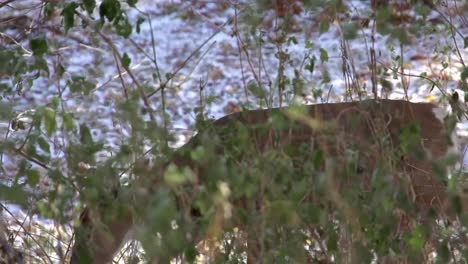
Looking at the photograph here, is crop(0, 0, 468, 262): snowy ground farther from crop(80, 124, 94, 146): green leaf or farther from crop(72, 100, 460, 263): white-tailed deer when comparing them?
crop(80, 124, 94, 146): green leaf

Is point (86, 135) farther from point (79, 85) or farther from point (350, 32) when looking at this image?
point (350, 32)

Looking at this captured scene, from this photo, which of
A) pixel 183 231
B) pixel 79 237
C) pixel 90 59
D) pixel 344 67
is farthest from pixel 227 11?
pixel 183 231

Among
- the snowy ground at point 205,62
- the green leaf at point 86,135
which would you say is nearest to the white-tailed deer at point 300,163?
the green leaf at point 86,135

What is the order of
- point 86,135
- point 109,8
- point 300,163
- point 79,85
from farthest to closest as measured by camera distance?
point 79,85 < point 300,163 < point 109,8 < point 86,135

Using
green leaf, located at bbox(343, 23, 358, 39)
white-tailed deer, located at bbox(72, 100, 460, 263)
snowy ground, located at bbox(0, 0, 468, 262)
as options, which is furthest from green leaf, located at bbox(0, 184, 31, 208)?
snowy ground, located at bbox(0, 0, 468, 262)

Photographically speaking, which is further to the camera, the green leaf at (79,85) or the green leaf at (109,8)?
the green leaf at (79,85)

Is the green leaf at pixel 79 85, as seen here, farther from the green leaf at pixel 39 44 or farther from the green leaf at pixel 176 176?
the green leaf at pixel 176 176

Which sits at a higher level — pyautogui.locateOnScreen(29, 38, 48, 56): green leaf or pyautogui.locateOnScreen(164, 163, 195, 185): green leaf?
pyautogui.locateOnScreen(29, 38, 48, 56): green leaf

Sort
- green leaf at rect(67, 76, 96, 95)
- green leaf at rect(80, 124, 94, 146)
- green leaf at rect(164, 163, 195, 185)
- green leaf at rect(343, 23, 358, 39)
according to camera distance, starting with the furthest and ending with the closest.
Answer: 1. green leaf at rect(67, 76, 96, 95)
2. green leaf at rect(80, 124, 94, 146)
3. green leaf at rect(343, 23, 358, 39)
4. green leaf at rect(164, 163, 195, 185)

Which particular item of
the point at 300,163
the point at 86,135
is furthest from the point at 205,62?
the point at 86,135

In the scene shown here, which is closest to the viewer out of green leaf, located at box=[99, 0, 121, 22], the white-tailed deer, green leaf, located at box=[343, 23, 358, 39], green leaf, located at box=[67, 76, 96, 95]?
the white-tailed deer

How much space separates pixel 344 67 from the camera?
10.0 feet

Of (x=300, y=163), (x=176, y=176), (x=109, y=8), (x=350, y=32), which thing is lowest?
(x=176, y=176)

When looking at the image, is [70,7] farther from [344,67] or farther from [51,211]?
[344,67]
